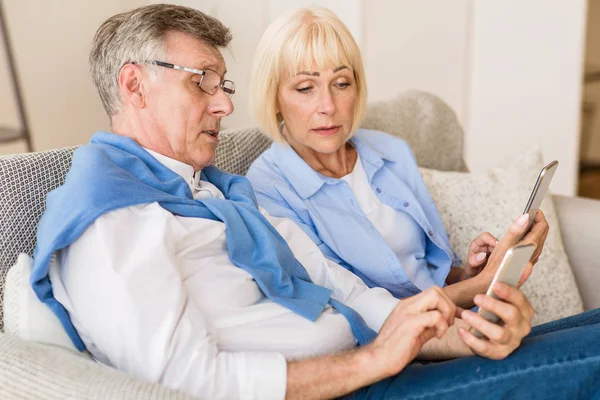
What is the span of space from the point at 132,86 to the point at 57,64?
5.82 feet

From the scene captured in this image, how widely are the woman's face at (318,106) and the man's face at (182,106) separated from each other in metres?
0.42

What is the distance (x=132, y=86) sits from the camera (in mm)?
1264

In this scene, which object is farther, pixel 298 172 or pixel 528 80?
pixel 528 80

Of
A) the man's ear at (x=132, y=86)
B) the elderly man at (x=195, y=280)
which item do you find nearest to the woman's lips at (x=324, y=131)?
the elderly man at (x=195, y=280)

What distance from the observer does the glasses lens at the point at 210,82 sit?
1312 millimetres

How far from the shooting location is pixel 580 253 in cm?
196

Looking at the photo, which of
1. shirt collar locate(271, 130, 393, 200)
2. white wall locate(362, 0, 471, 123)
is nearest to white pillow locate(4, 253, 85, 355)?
shirt collar locate(271, 130, 393, 200)

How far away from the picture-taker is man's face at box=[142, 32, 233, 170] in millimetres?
1264

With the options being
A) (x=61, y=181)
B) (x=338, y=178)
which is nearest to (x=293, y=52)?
(x=338, y=178)

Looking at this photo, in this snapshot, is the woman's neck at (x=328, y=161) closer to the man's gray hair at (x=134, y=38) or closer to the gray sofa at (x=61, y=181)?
the gray sofa at (x=61, y=181)

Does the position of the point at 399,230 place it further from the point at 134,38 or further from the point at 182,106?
the point at 134,38

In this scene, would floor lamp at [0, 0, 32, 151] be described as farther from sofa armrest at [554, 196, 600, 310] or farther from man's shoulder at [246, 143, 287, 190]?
sofa armrest at [554, 196, 600, 310]

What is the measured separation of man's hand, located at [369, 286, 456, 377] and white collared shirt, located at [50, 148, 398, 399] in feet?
0.52

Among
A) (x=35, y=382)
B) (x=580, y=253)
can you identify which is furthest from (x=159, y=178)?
(x=580, y=253)
